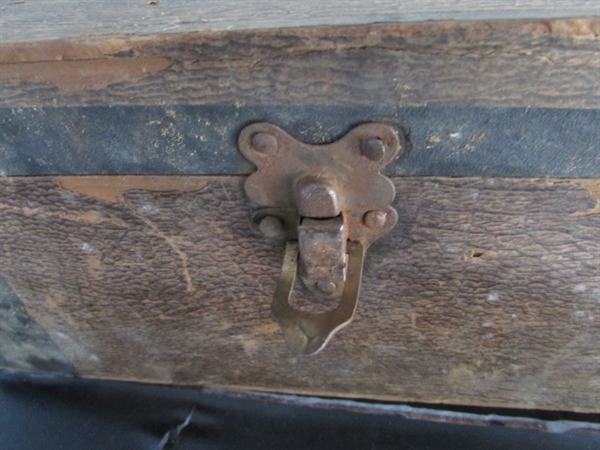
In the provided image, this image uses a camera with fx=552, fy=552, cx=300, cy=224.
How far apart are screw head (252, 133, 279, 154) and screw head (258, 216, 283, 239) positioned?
0.09 metres

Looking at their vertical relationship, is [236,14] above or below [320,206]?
above

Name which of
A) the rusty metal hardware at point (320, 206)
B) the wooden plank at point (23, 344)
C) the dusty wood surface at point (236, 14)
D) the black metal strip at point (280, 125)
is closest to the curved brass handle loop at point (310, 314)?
the rusty metal hardware at point (320, 206)

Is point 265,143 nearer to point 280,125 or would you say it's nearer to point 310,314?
point 280,125

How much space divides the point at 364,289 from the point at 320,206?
0.21 metres

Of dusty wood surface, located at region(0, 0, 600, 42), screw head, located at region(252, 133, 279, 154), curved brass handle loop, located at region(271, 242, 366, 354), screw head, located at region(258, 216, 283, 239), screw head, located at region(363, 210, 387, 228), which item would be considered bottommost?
curved brass handle loop, located at region(271, 242, 366, 354)

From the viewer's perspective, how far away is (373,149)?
1.92 ft

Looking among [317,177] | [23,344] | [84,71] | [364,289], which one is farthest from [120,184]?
[23,344]

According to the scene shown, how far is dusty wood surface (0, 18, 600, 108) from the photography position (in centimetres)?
51

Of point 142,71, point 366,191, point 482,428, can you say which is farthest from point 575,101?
point 482,428

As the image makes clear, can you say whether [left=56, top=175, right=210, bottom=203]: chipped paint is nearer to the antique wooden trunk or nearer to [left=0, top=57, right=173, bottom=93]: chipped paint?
the antique wooden trunk

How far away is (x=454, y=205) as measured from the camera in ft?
2.12

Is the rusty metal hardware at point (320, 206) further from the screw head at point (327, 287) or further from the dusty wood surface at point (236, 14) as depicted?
the dusty wood surface at point (236, 14)

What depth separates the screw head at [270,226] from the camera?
26.3 inches

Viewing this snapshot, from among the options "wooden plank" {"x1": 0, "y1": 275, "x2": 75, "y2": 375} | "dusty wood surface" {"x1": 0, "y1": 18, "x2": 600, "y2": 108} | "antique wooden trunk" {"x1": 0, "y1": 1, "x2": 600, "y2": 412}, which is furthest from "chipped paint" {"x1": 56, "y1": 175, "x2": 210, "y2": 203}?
"wooden plank" {"x1": 0, "y1": 275, "x2": 75, "y2": 375}
